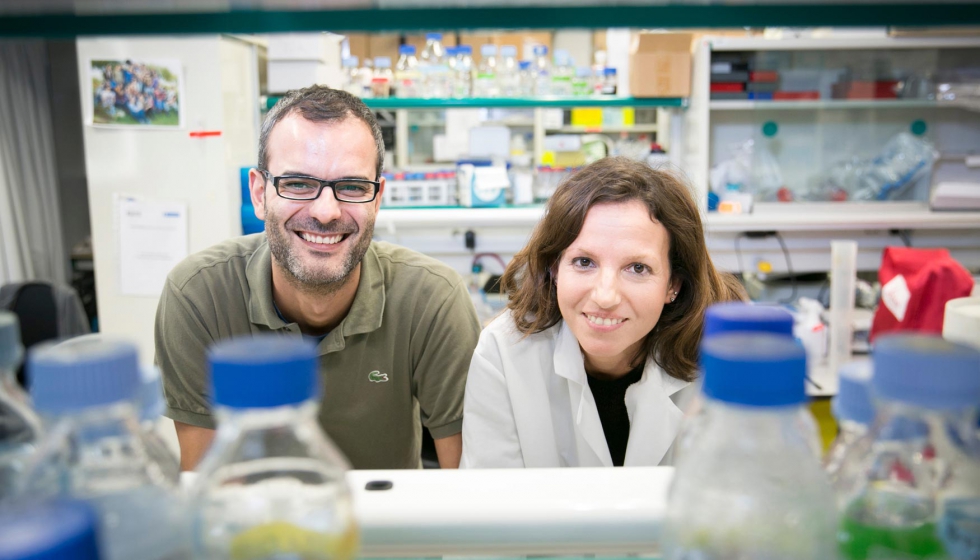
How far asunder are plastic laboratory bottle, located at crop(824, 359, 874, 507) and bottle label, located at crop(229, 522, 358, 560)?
1.09 ft

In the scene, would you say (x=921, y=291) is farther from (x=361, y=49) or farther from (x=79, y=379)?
(x=361, y=49)

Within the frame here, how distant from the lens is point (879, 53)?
3.61 m

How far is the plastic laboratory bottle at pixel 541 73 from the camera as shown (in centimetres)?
357

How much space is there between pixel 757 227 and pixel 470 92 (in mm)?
1501

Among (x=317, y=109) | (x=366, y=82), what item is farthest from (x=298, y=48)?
(x=317, y=109)

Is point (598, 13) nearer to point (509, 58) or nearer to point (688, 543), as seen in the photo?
point (688, 543)

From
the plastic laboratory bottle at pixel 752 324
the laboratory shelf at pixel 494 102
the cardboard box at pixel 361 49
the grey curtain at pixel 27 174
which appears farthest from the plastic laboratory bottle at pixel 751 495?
the cardboard box at pixel 361 49

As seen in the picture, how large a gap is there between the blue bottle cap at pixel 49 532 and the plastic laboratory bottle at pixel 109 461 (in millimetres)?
41

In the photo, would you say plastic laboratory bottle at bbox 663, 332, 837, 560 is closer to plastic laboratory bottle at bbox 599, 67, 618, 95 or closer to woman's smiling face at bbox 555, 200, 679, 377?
woman's smiling face at bbox 555, 200, 679, 377

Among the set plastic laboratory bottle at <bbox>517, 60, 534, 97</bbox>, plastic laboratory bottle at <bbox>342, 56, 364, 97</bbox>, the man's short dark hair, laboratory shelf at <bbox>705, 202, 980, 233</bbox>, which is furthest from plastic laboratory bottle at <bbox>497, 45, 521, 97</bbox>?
the man's short dark hair

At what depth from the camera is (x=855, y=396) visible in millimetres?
492

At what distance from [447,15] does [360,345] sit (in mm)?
1170

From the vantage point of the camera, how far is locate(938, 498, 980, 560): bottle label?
44cm

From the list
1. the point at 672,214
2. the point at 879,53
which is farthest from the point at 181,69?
the point at 879,53
